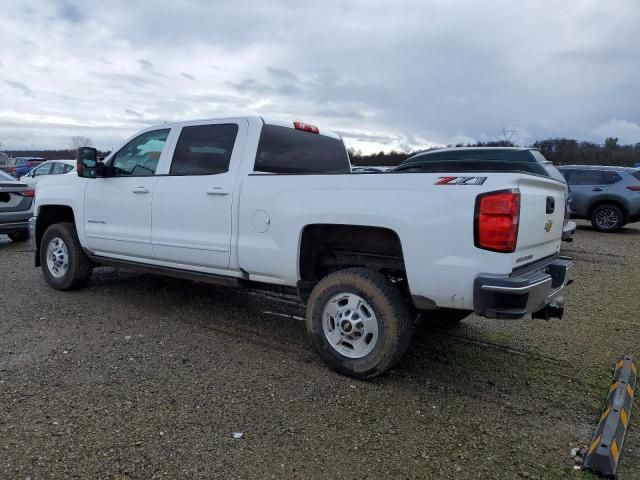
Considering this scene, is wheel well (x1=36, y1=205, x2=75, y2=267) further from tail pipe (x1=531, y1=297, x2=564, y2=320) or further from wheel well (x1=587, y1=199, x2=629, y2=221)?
wheel well (x1=587, y1=199, x2=629, y2=221)

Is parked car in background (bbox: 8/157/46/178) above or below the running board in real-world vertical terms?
above

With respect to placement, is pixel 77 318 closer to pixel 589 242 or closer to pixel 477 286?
pixel 477 286

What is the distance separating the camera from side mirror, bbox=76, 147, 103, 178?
18.0 feet

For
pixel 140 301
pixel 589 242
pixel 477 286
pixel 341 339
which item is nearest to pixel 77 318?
pixel 140 301

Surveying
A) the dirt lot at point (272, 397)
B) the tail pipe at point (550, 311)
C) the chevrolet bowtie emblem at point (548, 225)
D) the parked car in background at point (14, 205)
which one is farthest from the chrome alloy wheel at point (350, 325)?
the parked car in background at point (14, 205)

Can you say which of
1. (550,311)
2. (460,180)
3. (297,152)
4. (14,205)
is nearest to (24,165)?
(14,205)

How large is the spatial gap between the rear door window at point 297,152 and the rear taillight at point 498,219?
2122mm

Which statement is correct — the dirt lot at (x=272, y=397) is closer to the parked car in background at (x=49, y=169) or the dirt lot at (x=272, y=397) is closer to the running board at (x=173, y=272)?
the running board at (x=173, y=272)

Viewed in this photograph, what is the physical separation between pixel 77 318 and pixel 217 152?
221cm

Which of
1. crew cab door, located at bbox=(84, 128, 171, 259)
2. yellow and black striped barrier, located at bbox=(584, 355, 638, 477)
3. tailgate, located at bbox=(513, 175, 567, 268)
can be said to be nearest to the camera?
yellow and black striped barrier, located at bbox=(584, 355, 638, 477)

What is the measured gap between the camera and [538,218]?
11.5 ft

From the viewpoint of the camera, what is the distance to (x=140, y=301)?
5855 mm

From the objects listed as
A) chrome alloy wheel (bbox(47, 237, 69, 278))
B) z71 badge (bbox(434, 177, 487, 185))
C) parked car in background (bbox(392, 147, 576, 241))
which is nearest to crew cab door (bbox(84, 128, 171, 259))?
chrome alloy wheel (bbox(47, 237, 69, 278))

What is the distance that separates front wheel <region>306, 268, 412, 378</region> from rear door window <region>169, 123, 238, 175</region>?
1.57 m
